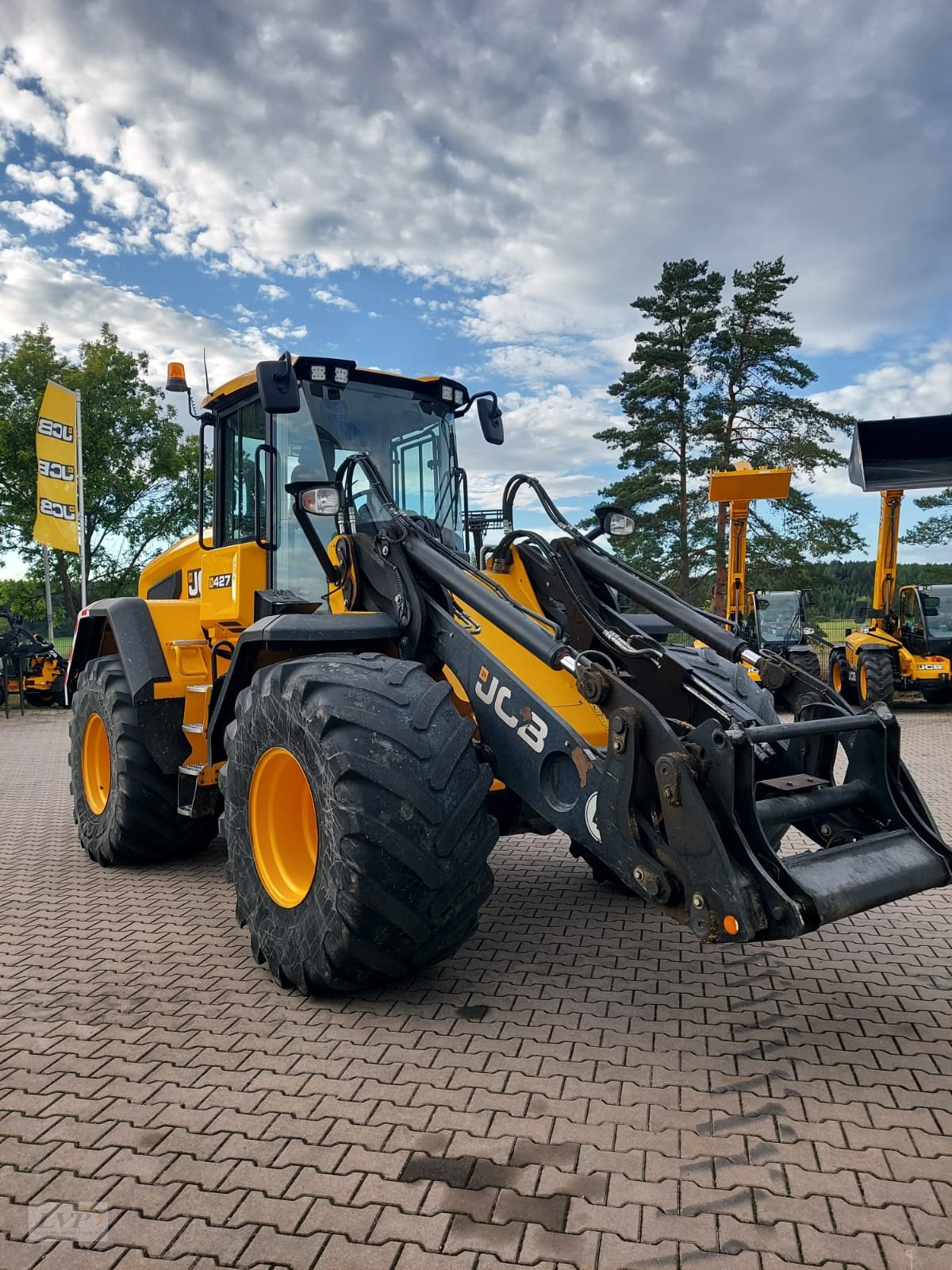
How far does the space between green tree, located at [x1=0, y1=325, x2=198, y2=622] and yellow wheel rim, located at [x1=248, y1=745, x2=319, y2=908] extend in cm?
2470

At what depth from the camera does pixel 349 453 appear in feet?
16.6

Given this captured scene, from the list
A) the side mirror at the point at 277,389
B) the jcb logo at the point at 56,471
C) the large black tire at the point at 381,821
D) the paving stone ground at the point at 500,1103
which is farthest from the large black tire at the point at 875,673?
the jcb logo at the point at 56,471

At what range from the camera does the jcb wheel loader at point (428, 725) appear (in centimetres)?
313

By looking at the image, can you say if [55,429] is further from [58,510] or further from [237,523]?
[237,523]

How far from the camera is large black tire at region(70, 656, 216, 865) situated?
579cm

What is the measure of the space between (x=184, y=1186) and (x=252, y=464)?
3837 mm

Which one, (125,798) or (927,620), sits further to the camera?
(927,620)

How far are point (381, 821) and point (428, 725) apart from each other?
1.30 ft

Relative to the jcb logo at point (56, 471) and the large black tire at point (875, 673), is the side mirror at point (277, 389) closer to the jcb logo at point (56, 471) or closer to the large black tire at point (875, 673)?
the large black tire at point (875, 673)

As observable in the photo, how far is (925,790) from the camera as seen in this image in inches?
336

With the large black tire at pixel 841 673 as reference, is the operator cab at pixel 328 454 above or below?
above

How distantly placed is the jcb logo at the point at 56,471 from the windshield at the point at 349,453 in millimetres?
14163

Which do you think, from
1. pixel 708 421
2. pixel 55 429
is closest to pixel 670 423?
pixel 708 421

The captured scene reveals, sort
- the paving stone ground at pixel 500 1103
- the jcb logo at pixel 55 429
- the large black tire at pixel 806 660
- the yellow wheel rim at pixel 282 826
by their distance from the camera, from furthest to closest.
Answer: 1. the jcb logo at pixel 55 429
2. the large black tire at pixel 806 660
3. the yellow wheel rim at pixel 282 826
4. the paving stone ground at pixel 500 1103
